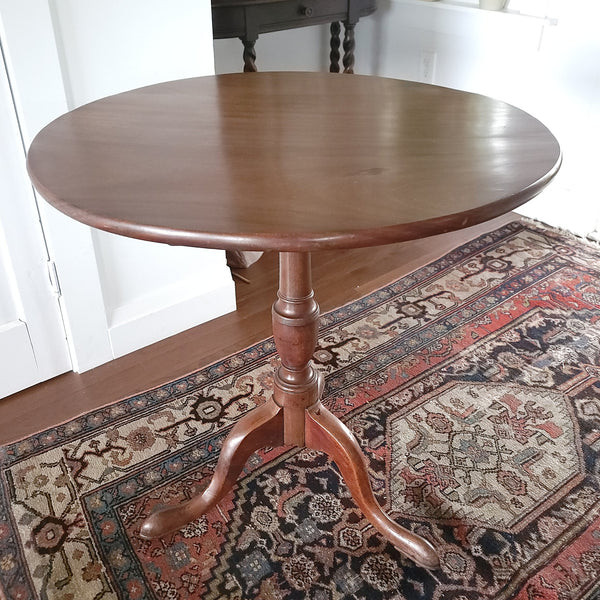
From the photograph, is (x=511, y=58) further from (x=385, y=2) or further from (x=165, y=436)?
(x=165, y=436)

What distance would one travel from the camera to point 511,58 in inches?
Result: 102

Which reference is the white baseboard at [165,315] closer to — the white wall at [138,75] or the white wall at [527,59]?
the white wall at [138,75]

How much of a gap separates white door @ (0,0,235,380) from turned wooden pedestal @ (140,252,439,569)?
2.27 feet

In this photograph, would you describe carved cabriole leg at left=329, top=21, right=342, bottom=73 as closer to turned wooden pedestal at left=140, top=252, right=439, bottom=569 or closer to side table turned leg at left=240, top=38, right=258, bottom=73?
side table turned leg at left=240, top=38, right=258, bottom=73

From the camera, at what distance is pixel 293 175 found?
94 cm

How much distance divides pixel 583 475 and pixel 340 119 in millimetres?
1033

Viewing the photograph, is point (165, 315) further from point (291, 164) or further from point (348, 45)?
point (348, 45)

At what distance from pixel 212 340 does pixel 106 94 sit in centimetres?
77

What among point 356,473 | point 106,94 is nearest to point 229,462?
point 356,473

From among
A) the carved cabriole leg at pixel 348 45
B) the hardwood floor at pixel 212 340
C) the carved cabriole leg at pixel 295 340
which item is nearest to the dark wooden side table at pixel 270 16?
the carved cabriole leg at pixel 348 45

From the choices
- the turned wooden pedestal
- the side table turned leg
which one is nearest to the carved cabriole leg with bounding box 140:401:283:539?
the turned wooden pedestal

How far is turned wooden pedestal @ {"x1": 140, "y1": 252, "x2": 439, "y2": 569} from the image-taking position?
1.23m

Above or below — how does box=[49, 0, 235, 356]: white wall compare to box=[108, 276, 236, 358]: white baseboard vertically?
above

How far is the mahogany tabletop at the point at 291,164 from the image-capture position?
809mm
